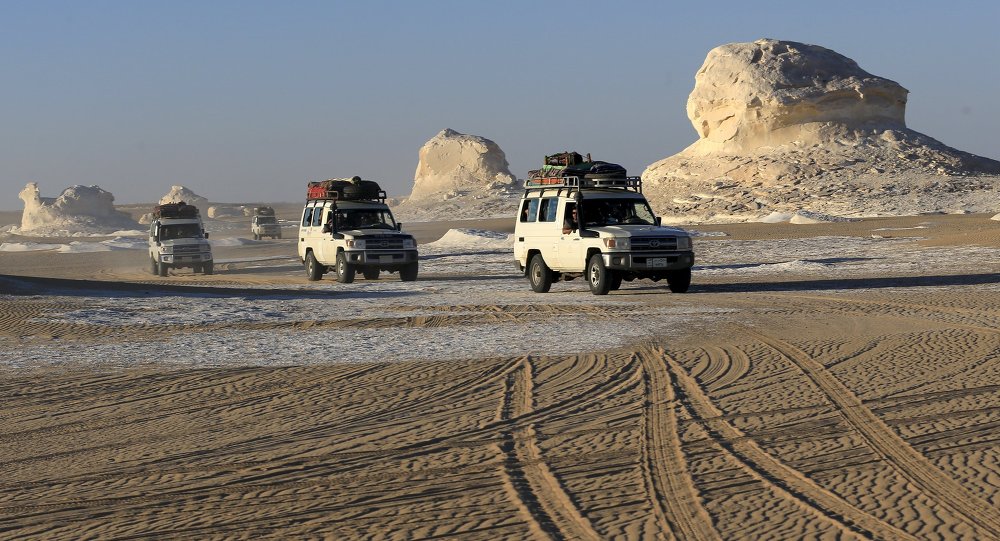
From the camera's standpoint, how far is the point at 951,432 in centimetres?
845

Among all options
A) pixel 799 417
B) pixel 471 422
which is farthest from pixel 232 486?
pixel 799 417

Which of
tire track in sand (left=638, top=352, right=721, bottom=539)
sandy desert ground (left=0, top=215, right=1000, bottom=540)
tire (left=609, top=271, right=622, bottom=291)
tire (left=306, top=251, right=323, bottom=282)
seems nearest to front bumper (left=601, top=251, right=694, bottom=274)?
tire (left=609, top=271, right=622, bottom=291)

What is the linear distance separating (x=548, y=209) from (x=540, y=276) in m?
1.25

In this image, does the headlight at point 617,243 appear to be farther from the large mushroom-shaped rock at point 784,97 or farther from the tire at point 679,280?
the large mushroom-shaped rock at point 784,97

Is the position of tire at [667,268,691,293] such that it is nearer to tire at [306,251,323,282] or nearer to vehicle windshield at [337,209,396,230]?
vehicle windshield at [337,209,396,230]

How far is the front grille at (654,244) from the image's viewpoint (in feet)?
68.1

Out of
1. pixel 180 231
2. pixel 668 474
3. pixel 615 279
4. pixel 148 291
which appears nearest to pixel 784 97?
pixel 180 231

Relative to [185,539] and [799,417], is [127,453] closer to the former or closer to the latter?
[185,539]

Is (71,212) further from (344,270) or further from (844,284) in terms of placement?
(844,284)

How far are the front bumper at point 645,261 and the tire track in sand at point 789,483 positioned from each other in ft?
35.2

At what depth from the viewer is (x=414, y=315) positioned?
714 inches

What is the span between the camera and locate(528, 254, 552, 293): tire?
22.7 metres

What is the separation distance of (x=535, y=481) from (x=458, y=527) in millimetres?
1051

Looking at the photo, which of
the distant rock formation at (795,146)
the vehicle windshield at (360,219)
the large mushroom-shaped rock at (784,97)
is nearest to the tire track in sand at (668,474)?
the vehicle windshield at (360,219)
